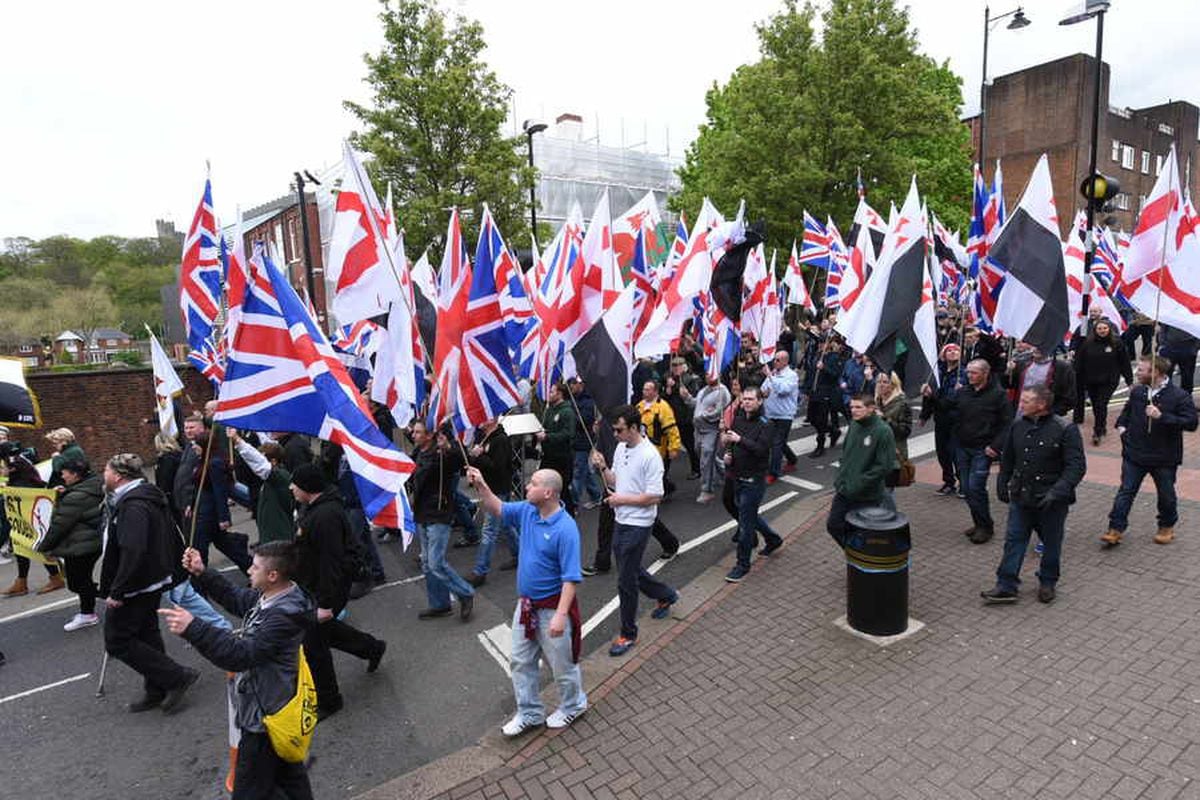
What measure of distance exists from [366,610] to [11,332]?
54374 millimetres

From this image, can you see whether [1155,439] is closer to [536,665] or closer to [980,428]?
[980,428]

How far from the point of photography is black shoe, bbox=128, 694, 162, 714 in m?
5.40

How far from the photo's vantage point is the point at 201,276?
8.38 meters

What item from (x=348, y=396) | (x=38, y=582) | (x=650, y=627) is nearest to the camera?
(x=348, y=396)

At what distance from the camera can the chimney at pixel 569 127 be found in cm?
4209

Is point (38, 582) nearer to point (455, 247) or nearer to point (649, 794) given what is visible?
point (455, 247)

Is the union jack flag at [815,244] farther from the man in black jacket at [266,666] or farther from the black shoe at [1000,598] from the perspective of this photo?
the man in black jacket at [266,666]

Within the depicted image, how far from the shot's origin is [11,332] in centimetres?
4662

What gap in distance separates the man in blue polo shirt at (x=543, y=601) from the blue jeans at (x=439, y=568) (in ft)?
6.40

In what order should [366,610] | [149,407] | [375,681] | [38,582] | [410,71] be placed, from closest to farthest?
[375,681]
[366,610]
[38,582]
[149,407]
[410,71]

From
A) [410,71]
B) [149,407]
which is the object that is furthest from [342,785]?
[410,71]

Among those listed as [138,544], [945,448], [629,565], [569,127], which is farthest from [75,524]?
[569,127]

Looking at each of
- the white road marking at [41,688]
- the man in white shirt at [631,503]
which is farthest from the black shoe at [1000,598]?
the white road marking at [41,688]

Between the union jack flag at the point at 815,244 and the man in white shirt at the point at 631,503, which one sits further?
the union jack flag at the point at 815,244
